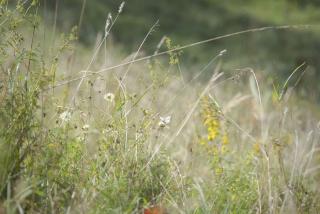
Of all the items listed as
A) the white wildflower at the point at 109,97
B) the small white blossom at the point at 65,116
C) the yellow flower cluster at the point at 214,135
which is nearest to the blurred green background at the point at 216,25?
the yellow flower cluster at the point at 214,135

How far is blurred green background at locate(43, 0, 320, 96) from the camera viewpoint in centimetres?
1018

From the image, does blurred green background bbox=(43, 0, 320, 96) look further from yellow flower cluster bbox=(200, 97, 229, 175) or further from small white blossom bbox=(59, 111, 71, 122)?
small white blossom bbox=(59, 111, 71, 122)

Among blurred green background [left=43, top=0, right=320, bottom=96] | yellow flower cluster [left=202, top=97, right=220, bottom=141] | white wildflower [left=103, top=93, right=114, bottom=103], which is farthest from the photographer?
blurred green background [left=43, top=0, right=320, bottom=96]

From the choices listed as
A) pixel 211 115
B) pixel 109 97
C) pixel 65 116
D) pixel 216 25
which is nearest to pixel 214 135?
pixel 211 115

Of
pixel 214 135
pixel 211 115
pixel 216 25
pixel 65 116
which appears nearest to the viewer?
pixel 65 116

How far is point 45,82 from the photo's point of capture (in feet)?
8.12

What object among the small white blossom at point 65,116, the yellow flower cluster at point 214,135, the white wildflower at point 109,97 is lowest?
the yellow flower cluster at point 214,135

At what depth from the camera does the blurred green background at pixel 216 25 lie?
10180 mm

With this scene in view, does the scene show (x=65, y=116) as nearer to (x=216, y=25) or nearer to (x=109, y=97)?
(x=109, y=97)

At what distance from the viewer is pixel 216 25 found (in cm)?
1177

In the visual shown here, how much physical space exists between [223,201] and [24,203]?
97 centimetres

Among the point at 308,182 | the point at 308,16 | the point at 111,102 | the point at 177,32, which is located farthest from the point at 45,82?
the point at 177,32

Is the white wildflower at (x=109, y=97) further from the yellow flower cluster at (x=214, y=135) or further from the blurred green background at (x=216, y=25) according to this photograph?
the blurred green background at (x=216, y=25)

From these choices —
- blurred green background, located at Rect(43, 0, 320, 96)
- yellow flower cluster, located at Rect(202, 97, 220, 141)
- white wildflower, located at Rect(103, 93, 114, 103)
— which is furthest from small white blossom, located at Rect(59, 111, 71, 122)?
blurred green background, located at Rect(43, 0, 320, 96)
